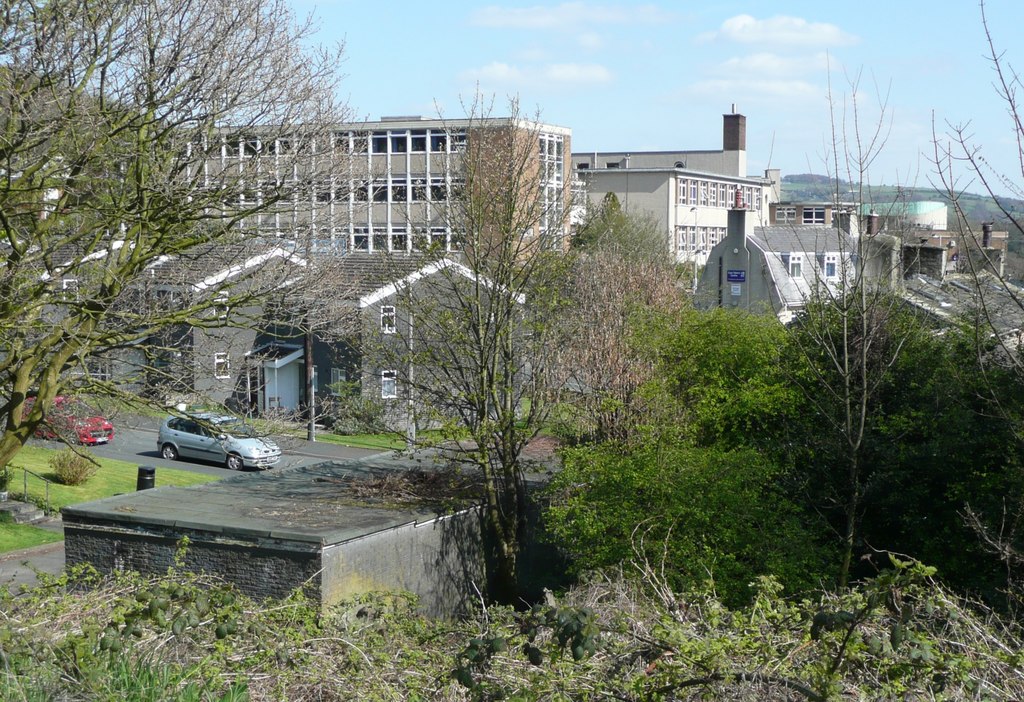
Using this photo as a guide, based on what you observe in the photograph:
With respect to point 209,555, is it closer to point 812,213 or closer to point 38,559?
point 38,559

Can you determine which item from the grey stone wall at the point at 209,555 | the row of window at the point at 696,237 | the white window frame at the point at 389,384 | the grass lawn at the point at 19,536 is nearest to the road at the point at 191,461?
the grass lawn at the point at 19,536

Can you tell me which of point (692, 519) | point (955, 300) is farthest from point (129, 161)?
point (955, 300)

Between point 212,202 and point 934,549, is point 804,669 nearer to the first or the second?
point 212,202

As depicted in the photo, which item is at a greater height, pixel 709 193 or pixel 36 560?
pixel 709 193

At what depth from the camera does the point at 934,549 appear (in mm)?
16516

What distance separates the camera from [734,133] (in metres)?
85.7

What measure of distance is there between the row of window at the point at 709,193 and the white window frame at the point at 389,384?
54.3m

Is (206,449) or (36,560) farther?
(206,449)

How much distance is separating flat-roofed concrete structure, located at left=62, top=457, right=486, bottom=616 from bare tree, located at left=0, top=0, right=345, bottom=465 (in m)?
3.38

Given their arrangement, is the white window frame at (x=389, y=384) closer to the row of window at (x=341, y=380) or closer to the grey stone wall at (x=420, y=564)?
the row of window at (x=341, y=380)

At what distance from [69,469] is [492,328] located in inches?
633

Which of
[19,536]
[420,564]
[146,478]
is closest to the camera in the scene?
[420,564]

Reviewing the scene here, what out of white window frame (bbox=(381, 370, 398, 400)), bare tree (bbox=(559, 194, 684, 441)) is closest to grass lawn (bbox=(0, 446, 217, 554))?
white window frame (bbox=(381, 370, 398, 400))

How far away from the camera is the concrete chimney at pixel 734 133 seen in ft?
280
